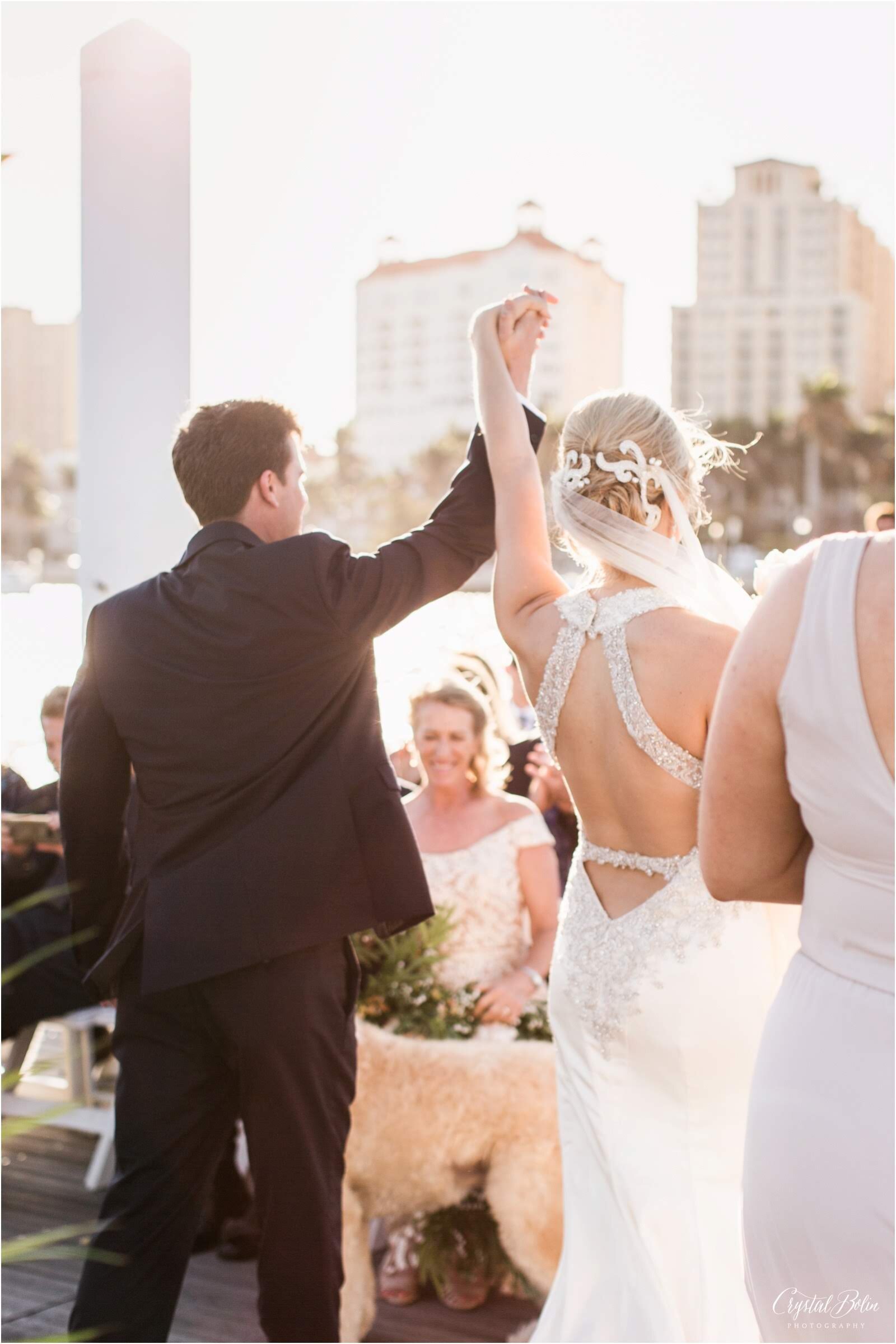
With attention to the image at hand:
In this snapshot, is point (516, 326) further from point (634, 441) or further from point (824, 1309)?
point (824, 1309)

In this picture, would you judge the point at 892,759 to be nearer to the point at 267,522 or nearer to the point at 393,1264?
the point at 267,522

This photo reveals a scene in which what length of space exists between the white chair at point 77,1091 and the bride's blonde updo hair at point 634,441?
2.86 metres

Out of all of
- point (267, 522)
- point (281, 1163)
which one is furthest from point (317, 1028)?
point (267, 522)

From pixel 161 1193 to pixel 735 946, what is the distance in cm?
119

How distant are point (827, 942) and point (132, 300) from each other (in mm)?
2938

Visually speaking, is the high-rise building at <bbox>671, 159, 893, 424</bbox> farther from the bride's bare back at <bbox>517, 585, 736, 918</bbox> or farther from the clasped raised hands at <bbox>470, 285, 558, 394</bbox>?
the bride's bare back at <bbox>517, 585, 736, 918</bbox>

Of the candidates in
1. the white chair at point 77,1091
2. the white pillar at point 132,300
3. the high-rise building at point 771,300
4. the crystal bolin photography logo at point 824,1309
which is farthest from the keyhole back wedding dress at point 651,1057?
the high-rise building at point 771,300

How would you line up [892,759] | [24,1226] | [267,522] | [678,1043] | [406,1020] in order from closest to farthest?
[892,759]
[678,1043]
[267,522]
[406,1020]
[24,1226]

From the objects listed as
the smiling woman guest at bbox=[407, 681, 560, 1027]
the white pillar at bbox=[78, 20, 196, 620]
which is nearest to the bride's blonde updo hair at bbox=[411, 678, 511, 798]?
the smiling woman guest at bbox=[407, 681, 560, 1027]

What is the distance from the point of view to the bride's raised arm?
8.09ft

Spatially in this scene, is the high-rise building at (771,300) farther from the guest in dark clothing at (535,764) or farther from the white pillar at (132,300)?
the white pillar at (132,300)

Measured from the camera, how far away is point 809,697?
152cm

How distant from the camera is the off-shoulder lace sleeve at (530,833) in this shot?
3.94 metres

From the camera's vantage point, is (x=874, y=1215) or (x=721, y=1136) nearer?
(x=874, y=1215)
